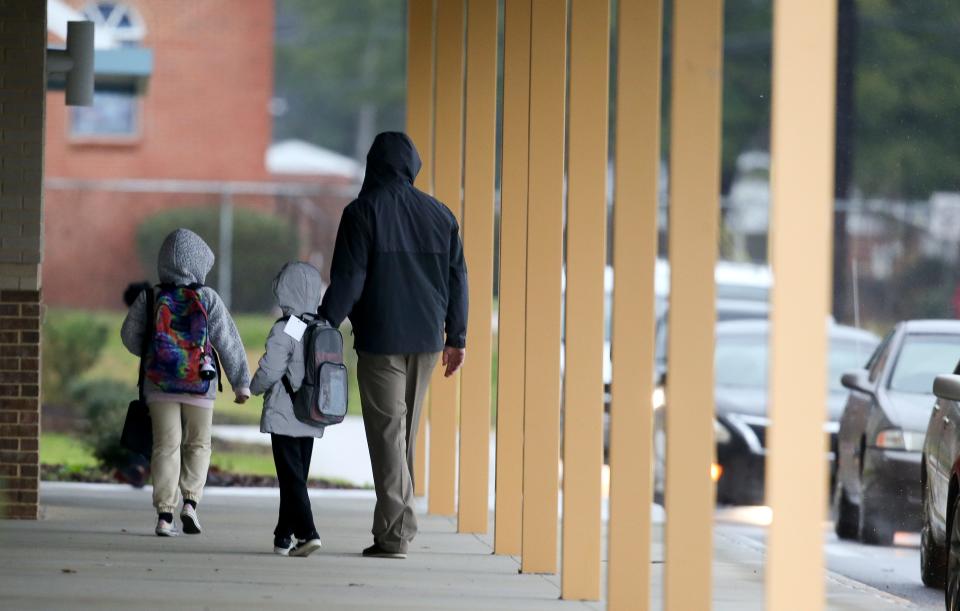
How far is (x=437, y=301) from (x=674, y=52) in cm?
266

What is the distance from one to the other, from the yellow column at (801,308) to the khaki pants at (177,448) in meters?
5.41

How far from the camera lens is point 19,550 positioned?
934 cm

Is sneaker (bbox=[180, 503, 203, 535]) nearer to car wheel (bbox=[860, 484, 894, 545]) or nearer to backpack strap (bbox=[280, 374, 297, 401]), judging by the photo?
backpack strap (bbox=[280, 374, 297, 401])

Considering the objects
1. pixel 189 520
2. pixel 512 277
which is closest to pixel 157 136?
pixel 189 520

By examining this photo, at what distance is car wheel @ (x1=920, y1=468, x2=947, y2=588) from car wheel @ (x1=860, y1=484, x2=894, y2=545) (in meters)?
2.13

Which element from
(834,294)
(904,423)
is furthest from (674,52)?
(834,294)

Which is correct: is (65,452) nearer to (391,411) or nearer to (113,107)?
(391,411)

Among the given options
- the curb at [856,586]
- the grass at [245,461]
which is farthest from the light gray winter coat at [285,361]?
the grass at [245,461]

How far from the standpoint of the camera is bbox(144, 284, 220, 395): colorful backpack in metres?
9.43

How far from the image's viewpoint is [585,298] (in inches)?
323

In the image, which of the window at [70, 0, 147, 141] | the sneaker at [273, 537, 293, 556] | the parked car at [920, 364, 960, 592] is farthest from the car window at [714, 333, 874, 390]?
the window at [70, 0, 147, 141]

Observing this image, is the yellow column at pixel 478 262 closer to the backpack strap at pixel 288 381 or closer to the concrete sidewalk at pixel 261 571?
the concrete sidewalk at pixel 261 571

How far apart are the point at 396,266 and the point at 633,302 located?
1661mm

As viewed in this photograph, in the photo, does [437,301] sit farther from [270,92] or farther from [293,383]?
[270,92]
